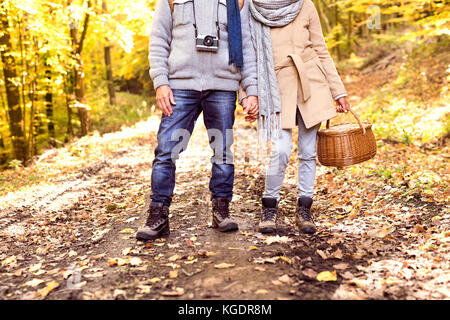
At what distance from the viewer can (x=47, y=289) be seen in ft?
9.03

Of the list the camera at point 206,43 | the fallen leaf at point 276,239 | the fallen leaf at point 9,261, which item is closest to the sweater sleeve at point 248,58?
the camera at point 206,43

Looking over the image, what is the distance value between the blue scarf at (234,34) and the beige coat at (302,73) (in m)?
0.35

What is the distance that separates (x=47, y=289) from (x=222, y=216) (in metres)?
1.64

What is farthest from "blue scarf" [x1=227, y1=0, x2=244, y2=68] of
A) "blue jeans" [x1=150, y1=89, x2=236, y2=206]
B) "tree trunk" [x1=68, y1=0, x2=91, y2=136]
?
"tree trunk" [x1=68, y1=0, x2=91, y2=136]

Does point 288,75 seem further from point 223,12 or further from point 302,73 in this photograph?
point 223,12

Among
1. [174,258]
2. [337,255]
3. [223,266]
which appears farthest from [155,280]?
[337,255]

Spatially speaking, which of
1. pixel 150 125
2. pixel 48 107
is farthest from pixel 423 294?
pixel 48 107

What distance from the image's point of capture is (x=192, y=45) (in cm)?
349

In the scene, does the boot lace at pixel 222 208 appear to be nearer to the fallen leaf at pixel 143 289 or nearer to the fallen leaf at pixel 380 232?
the fallen leaf at pixel 143 289

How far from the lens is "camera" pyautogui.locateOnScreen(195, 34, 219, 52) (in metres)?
3.45

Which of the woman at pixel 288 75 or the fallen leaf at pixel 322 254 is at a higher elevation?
the woman at pixel 288 75

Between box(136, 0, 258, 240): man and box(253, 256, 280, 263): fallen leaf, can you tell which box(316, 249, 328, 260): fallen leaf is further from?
box(136, 0, 258, 240): man

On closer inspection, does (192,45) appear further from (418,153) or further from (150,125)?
(150,125)

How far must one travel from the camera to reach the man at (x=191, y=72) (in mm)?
3488
